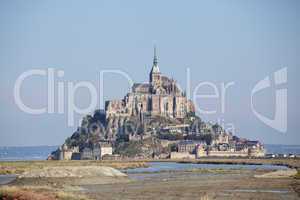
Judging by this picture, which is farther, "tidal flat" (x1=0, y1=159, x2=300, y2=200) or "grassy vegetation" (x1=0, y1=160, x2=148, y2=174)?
"grassy vegetation" (x1=0, y1=160, x2=148, y2=174)

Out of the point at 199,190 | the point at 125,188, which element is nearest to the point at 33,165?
the point at 125,188

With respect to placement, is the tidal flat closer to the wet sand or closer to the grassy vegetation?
the wet sand

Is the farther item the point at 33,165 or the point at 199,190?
the point at 33,165

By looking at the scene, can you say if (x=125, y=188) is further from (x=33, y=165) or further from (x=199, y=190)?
(x=33, y=165)

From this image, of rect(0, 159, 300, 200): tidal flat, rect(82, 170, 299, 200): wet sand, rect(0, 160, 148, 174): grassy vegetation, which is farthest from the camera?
rect(0, 160, 148, 174): grassy vegetation

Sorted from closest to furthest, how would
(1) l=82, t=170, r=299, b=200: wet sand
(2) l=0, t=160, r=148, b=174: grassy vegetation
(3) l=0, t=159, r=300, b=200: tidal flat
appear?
(3) l=0, t=159, r=300, b=200: tidal flat → (1) l=82, t=170, r=299, b=200: wet sand → (2) l=0, t=160, r=148, b=174: grassy vegetation

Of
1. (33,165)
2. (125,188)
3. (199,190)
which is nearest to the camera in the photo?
(199,190)

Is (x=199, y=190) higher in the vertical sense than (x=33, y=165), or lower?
higher

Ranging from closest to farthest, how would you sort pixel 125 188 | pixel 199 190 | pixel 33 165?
pixel 199 190 → pixel 125 188 → pixel 33 165

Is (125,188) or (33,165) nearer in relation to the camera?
(125,188)

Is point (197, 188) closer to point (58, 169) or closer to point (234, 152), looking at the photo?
point (58, 169)

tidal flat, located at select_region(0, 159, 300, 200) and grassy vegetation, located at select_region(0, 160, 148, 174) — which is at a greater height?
tidal flat, located at select_region(0, 159, 300, 200)

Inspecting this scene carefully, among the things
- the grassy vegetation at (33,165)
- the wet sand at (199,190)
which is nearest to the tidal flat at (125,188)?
the wet sand at (199,190)

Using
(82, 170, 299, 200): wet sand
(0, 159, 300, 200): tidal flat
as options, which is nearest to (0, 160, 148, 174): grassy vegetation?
(0, 159, 300, 200): tidal flat
